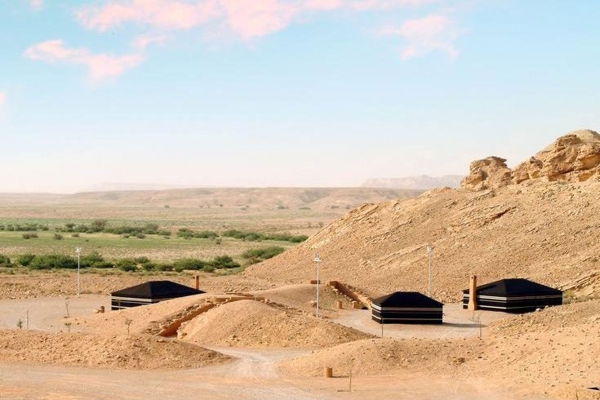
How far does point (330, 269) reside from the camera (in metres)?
67.2

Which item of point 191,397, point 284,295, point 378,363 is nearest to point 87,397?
point 191,397

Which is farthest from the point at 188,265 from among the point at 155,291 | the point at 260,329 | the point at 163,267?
the point at 260,329

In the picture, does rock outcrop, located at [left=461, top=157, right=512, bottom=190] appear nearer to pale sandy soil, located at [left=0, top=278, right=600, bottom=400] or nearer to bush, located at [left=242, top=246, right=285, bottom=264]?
bush, located at [left=242, top=246, right=285, bottom=264]

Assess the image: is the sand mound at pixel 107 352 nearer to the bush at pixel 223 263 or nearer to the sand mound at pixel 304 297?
the sand mound at pixel 304 297

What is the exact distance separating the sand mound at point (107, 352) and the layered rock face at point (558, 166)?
4528 centimetres

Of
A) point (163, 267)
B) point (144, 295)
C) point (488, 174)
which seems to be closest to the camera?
point (144, 295)

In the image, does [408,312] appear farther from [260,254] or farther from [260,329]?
[260,254]

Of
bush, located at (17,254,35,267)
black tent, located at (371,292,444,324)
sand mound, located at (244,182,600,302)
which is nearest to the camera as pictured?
black tent, located at (371,292,444,324)

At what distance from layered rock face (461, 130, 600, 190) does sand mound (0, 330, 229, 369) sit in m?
45.3

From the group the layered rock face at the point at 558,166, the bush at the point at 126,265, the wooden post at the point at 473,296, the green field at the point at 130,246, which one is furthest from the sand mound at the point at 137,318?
the green field at the point at 130,246

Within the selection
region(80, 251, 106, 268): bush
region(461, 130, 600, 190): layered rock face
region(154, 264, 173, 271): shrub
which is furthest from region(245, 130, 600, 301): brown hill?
region(80, 251, 106, 268): bush

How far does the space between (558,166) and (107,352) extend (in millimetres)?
50458

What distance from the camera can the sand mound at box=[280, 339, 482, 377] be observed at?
29.9 metres

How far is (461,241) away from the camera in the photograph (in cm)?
6412
